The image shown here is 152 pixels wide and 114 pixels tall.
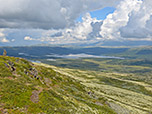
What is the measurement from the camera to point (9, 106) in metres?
38.0

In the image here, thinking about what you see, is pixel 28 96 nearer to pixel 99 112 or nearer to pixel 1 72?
pixel 1 72

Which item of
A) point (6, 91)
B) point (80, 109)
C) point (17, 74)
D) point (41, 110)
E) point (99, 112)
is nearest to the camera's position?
point (41, 110)

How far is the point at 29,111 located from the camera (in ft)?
127

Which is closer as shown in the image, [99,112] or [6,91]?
[6,91]

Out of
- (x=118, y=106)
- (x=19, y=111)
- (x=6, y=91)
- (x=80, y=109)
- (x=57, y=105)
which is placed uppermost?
(x=6, y=91)

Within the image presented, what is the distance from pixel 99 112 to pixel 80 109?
10563 millimetres

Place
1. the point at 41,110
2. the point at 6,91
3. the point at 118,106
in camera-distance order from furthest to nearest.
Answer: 1. the point at 118,106
2. the point at 6,91
3. the point at 41,110

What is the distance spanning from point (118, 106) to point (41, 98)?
49645 mm

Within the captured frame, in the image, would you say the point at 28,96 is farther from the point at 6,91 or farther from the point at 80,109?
the point at 80,109

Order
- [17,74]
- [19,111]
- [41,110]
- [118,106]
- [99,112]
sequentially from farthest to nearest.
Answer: [118,106] → [17,74] → [99,112] → [41,110] → [19,111]

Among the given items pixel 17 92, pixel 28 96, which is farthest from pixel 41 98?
pixel 17 92

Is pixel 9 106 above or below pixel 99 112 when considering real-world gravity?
above

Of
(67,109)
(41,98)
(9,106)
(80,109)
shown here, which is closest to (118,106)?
(80,109)

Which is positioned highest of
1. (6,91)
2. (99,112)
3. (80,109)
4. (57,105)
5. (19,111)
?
(6,91)
